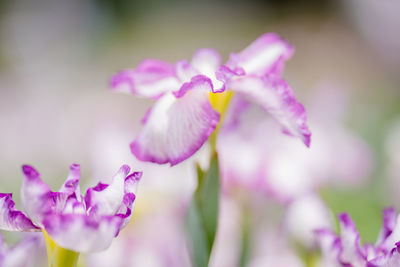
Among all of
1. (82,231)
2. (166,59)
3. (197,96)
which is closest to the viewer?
(82,231)

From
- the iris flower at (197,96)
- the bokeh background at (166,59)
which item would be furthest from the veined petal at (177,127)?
the bokeh background at (166,59)

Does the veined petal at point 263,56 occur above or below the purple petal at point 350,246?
above

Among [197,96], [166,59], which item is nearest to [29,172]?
[197,96]

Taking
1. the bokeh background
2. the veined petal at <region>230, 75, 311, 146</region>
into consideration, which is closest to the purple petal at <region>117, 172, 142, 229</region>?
the veined petal at <region>230, 75, 311, 146</region>

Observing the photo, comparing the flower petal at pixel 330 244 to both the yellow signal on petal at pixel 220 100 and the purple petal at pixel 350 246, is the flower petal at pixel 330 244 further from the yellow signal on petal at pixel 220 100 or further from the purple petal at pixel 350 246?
the yellow signal on petal at pixel 220 100

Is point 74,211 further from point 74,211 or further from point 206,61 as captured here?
point 206,61

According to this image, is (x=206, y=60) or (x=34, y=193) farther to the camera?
(x=206, y=60)

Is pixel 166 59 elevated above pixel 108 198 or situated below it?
above

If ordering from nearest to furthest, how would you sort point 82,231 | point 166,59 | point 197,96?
point 82,231
point 197,96
point 166,59
